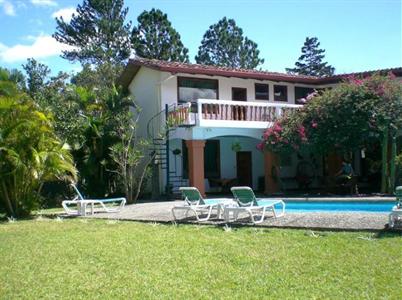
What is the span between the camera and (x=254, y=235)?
9648mm

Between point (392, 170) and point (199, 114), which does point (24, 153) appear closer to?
point (199, 114)

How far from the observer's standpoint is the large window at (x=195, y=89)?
23.2 meters

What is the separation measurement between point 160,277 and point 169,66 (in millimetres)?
16209

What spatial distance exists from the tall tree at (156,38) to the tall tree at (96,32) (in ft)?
4.20

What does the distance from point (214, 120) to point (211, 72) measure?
3.51 meters

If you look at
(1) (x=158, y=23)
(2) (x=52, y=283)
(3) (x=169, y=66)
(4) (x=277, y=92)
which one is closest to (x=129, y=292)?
(2) (x=52, y=283)

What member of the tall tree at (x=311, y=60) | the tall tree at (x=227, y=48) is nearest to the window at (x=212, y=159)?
the tall tree at (x=227, y=48)

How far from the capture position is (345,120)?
63.2 feet

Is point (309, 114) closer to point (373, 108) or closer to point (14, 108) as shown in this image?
point (373, 108)

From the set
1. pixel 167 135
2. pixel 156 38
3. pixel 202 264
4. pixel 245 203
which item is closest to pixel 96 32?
pixel 156 38

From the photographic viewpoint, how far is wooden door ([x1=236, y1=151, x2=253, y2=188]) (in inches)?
1030

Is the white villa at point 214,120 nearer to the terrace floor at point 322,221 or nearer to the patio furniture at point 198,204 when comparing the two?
the patio furniture at point 198,204

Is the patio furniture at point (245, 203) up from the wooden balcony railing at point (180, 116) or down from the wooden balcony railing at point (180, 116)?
down

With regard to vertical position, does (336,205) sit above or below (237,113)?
below
